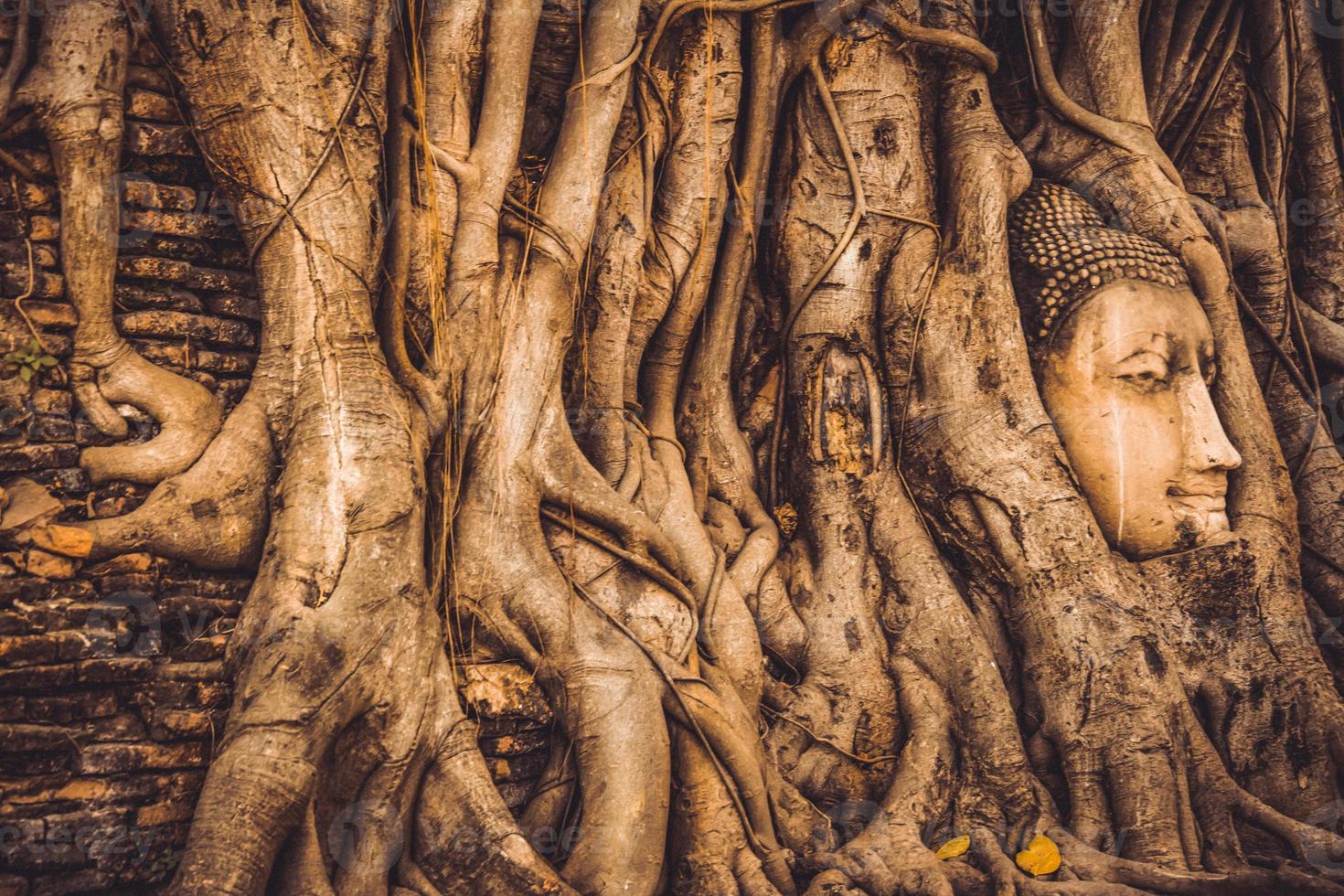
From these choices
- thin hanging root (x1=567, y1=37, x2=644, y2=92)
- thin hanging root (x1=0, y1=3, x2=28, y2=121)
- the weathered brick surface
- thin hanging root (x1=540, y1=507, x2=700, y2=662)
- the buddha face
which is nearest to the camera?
the weathered brick surface

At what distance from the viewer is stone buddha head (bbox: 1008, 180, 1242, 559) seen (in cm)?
418

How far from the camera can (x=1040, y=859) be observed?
3.48m

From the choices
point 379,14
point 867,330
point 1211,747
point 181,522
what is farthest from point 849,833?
point 379,14

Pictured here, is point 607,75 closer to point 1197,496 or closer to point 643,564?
point 643,564

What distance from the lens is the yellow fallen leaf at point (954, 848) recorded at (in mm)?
3547

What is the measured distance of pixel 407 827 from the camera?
116 inches

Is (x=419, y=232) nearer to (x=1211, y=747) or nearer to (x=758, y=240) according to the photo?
(x=758, y=240)

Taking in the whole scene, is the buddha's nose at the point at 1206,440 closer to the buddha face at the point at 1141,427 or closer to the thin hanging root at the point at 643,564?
the buddha face at the point at 1141,427

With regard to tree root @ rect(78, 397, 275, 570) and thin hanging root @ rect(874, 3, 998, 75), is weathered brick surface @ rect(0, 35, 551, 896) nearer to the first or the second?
tree root @ rect(78, 397, 275, 570)

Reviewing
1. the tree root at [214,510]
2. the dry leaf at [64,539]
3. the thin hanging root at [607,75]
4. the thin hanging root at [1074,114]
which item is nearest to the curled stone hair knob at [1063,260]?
the thin hanging root at [1074,114]

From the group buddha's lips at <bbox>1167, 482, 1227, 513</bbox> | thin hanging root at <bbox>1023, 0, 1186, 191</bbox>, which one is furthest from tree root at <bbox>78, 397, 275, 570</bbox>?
thin hanging root at <bbox>1023, 0, 1186, 191</bbox>

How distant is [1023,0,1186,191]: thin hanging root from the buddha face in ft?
2.38

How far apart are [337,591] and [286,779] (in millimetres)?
496

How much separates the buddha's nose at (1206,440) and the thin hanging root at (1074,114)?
1.02 m
